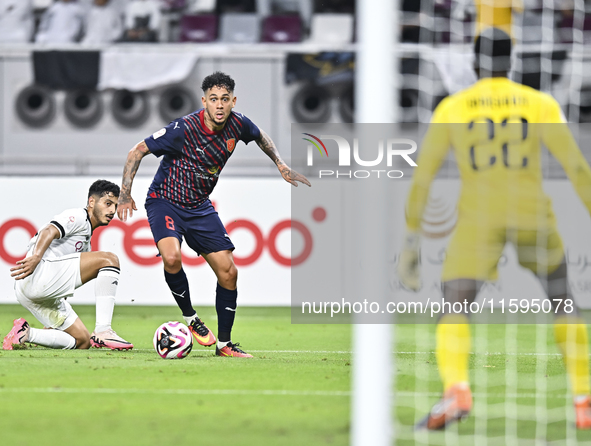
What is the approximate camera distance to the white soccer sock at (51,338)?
6070mm

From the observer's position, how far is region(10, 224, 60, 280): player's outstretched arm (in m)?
5.73

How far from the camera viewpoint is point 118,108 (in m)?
14.8

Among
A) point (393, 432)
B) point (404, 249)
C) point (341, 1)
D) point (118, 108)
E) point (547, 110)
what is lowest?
point (393, 432)

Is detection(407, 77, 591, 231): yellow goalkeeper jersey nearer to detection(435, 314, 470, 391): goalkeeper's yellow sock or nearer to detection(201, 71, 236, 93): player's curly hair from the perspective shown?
detection(435, 314, 470, 391): goalkeeper's yellow sock

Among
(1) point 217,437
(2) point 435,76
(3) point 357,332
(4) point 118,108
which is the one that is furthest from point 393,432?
(4) point 118,108

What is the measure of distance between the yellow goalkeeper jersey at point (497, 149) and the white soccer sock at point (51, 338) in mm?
3492

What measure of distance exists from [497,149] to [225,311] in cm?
290

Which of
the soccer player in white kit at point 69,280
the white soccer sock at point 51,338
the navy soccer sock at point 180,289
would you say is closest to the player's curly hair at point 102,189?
the soccer player in white kit at point 69,280

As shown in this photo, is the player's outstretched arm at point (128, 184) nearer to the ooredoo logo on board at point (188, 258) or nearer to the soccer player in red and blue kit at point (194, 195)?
the soccer player in red and blue kit at point (194, 195)

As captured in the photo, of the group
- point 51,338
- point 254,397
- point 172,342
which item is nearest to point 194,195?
point 172,342

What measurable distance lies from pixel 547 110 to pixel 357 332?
142 cm

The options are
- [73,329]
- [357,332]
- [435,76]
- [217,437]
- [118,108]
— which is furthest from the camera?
[118,108]

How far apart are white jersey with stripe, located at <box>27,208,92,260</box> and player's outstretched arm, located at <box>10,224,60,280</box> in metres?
0.06

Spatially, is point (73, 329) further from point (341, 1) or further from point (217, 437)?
point (341, 1)
